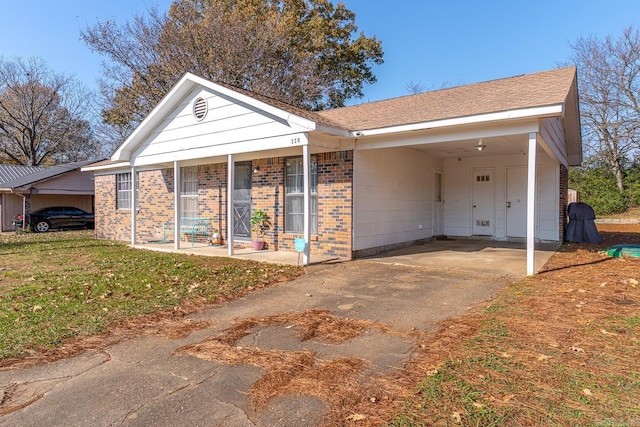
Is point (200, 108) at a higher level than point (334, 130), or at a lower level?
higher

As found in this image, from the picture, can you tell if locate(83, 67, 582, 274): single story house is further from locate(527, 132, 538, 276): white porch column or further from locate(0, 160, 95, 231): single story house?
locate(0, 160, 95, 231): single story house

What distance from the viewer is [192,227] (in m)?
12.0

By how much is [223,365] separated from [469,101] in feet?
22.7

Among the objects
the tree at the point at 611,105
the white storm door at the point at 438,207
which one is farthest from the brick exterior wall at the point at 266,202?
the tree at the point at 611,105

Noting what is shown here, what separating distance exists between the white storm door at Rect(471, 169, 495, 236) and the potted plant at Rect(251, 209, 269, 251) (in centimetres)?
687

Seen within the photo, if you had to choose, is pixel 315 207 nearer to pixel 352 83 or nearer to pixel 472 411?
pixel 472 411

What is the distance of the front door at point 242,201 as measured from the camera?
10.7 metres

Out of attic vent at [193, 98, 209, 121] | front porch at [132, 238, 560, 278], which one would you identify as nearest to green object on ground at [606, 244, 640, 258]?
front porch at [132, 238, 560, 278]

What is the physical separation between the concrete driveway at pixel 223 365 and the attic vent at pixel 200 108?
229 inches

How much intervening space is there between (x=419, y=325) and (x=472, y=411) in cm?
182

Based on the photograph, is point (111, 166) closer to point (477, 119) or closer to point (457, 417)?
point (477, 119)

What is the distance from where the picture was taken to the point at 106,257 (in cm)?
964

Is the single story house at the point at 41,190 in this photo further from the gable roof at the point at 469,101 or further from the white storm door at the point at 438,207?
the white storm door at the point at 438,207

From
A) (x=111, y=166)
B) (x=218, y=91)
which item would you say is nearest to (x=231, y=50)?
(x=111, y=166)
